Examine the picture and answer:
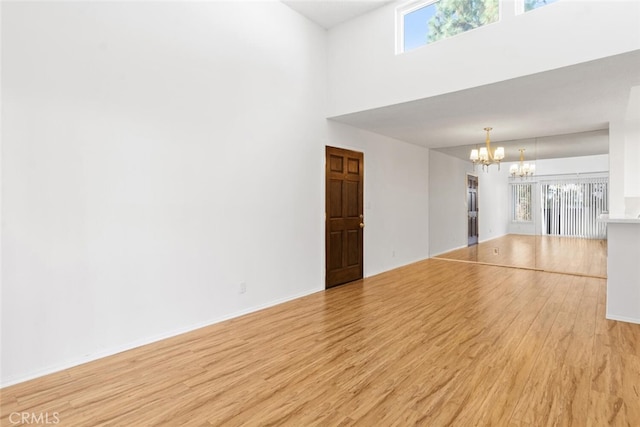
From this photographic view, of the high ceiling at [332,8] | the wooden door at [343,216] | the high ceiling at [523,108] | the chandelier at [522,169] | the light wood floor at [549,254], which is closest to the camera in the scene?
the high ceiling at [523,108]

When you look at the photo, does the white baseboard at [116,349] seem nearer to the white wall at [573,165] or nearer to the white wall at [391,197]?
the white wall at [391,197]

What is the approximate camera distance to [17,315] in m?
2.44

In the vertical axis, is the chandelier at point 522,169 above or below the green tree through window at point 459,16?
below

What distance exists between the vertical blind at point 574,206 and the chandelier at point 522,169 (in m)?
0.32

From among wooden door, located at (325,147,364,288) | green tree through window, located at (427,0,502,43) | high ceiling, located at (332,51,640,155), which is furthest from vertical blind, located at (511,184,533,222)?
green tree through window, located at (427,0,502,43)

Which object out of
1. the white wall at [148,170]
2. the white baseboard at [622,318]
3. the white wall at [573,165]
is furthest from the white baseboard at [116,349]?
the white wall at [573,165]

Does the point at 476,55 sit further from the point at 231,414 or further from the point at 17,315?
the point at 17,315

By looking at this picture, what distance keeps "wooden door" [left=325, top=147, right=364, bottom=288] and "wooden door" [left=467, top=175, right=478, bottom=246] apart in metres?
3.45

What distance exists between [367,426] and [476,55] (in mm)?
3748

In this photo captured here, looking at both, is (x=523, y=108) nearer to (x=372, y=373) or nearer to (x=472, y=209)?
(x=472, y=209)

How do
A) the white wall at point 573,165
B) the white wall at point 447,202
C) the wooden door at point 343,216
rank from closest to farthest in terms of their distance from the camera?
1. the wooden door at point 343,216
2. the white wall at point 573,165
3. the white wall at point 447,202

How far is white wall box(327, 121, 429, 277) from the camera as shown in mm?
5793

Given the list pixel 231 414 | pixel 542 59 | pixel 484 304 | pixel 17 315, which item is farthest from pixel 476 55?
pixel 17 315

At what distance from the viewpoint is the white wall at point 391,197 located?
579 centimetres
